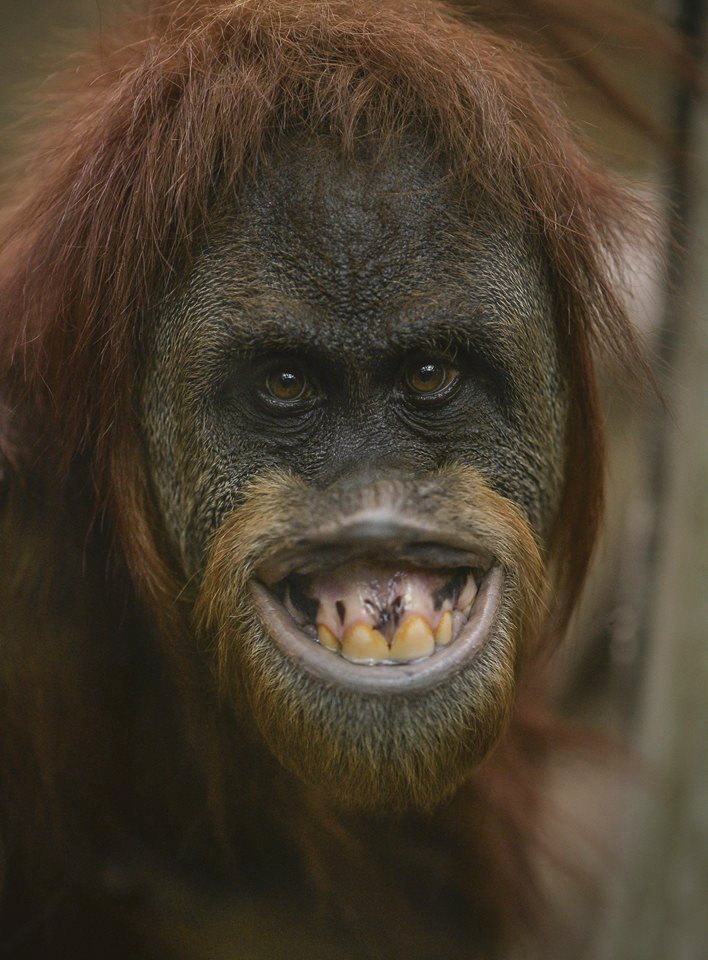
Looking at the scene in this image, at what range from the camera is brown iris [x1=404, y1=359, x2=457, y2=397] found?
1665 mm

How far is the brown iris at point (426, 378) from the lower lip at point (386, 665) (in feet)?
0.93

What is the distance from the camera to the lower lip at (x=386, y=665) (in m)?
1.53

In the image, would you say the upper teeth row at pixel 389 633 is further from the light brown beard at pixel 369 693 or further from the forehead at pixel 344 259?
the forehead at pixel 344 259

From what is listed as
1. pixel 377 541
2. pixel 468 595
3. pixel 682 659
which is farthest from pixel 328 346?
pixel 682 659

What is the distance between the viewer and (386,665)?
5.04 feet

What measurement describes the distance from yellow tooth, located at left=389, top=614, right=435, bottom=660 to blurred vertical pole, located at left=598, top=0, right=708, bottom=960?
38.3 inches

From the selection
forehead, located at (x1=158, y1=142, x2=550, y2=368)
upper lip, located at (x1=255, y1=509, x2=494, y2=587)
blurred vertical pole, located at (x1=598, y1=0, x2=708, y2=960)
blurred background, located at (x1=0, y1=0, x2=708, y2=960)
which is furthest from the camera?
blurred vertical pole, located at (x1=598, y1=0, x2=708, y2=960)

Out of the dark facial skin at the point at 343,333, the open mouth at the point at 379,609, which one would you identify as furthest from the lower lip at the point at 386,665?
the dark facial skin at the point at 343,333

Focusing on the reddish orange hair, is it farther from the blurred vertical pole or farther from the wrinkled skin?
the blurred vertical pole

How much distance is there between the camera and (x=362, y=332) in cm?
161

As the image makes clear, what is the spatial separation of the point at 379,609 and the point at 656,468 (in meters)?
1.80

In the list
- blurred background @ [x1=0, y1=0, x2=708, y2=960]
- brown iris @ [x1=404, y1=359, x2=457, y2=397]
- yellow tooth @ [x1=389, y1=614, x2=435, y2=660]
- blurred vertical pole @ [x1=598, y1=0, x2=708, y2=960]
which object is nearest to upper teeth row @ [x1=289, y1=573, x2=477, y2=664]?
yellow tooth @ [x1=389, y1=614, x2=435, y2=660]

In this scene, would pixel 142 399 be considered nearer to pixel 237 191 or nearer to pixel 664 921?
pixel 237 191

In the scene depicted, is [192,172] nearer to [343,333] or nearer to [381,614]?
[343,333]
